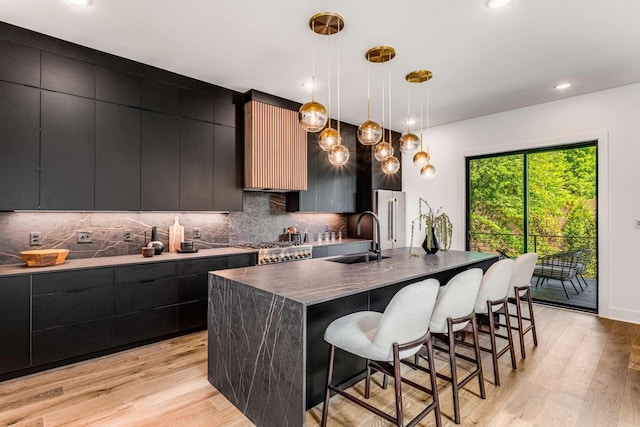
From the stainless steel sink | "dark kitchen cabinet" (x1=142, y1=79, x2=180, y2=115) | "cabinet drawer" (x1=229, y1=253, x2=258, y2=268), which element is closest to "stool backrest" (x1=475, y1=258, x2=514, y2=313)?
the stainless steel sink

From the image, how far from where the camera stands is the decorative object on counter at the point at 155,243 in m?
3.56

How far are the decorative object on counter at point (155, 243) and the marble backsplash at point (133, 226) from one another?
13cm

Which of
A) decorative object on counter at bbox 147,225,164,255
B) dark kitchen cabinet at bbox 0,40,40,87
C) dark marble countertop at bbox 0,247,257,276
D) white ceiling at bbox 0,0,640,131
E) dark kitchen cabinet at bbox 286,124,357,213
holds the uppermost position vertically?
white ceiling at bbox 0,0,640,131

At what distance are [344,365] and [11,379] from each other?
263cm

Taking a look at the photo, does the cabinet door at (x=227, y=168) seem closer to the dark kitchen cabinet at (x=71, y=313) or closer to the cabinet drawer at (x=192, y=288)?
the cabinet drawer at (x=192, y=288)

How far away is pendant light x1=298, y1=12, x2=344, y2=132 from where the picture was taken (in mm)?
2461

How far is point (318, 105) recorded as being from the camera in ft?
8.11

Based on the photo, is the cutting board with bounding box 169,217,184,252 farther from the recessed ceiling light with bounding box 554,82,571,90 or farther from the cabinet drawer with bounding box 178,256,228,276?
the recessed ceiling light with bounding box 554,82,571,90

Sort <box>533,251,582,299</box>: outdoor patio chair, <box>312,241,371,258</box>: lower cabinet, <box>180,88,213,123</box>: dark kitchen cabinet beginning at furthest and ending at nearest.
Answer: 1. <box>312,241,371,258</box>: lower cabinet
2. <box>533,251,582,299</box>: outdoor patio chair
3. <box>180,88,213,123</box>: dark kitchen cabinet

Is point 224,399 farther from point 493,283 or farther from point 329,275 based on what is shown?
point 493,283

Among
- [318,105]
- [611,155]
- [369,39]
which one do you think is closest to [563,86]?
[611,155]

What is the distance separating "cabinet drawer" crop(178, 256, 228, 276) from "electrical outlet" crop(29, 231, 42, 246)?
1267 mm

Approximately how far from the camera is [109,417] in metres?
2.15

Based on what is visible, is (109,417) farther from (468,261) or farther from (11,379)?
(468,261)
